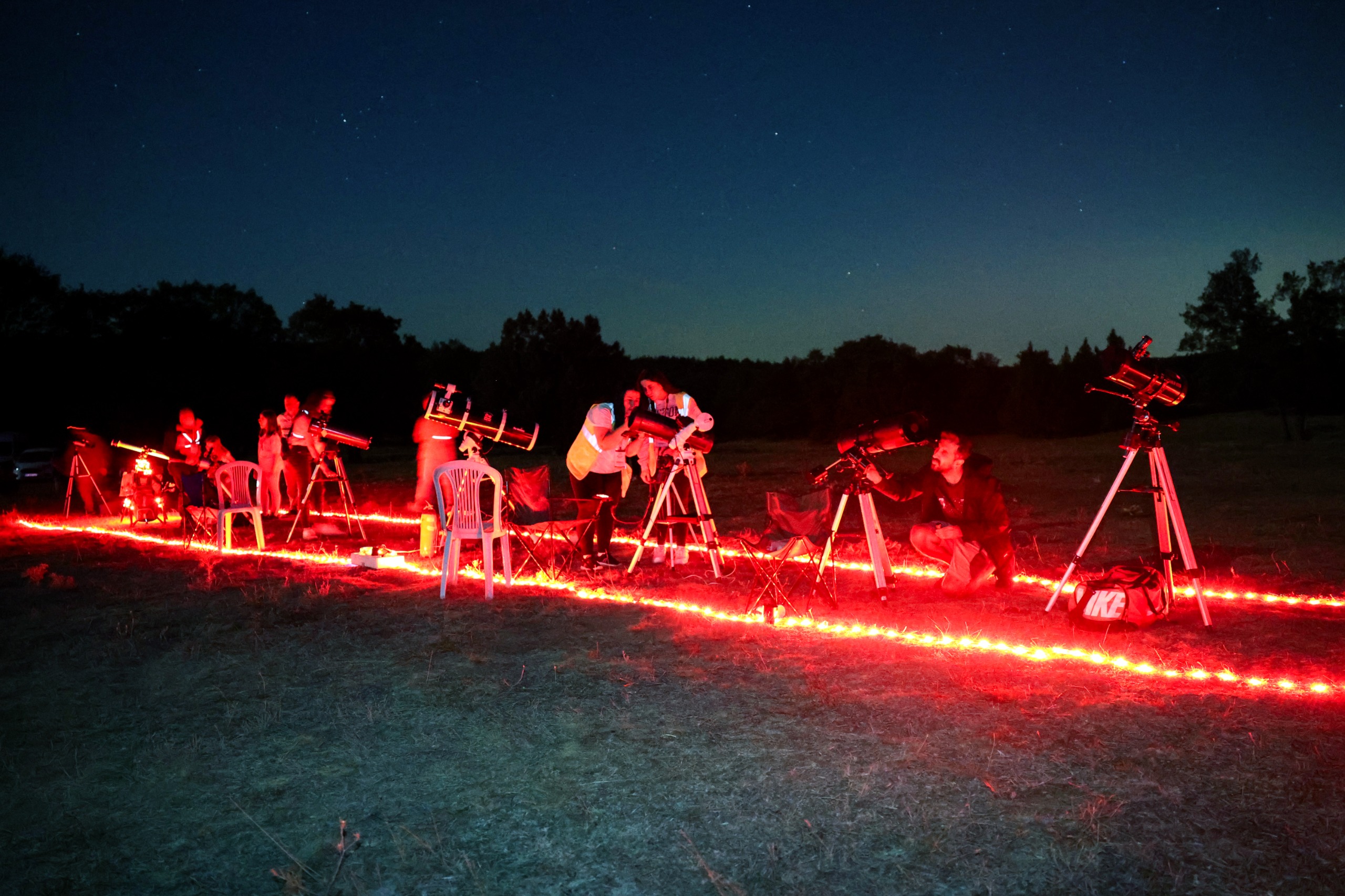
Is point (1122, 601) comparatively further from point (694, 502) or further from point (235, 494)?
point (235, 494)

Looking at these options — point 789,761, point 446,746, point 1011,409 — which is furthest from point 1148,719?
point 1011,409

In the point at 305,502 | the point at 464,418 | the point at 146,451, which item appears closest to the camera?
the point at 464,418

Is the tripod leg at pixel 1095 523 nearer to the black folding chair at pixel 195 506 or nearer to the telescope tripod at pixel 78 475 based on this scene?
the black folding chair at pixel 195 506

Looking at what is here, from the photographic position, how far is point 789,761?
3.37 metres

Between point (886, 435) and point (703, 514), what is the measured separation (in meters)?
1.63

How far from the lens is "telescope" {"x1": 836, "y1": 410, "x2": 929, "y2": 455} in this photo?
18.4 ft

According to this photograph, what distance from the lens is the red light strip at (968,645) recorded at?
13.8 ft

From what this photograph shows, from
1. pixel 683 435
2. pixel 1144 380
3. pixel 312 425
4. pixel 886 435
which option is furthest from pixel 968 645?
pixel 312 425

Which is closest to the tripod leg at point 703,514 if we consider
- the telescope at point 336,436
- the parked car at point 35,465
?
the telescope at point 336,436

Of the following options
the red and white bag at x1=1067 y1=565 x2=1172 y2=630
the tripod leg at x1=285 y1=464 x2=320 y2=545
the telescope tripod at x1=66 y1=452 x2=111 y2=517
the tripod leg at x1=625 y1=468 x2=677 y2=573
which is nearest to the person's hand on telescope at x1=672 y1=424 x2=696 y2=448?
the tripod leg at x1=625 y1=468 x2=677 y2=573

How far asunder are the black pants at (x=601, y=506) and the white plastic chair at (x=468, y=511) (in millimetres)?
713

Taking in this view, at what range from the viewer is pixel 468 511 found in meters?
6.57

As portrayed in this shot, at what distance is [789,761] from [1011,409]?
39473 mm

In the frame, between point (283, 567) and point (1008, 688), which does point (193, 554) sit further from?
point (1008, 688)
